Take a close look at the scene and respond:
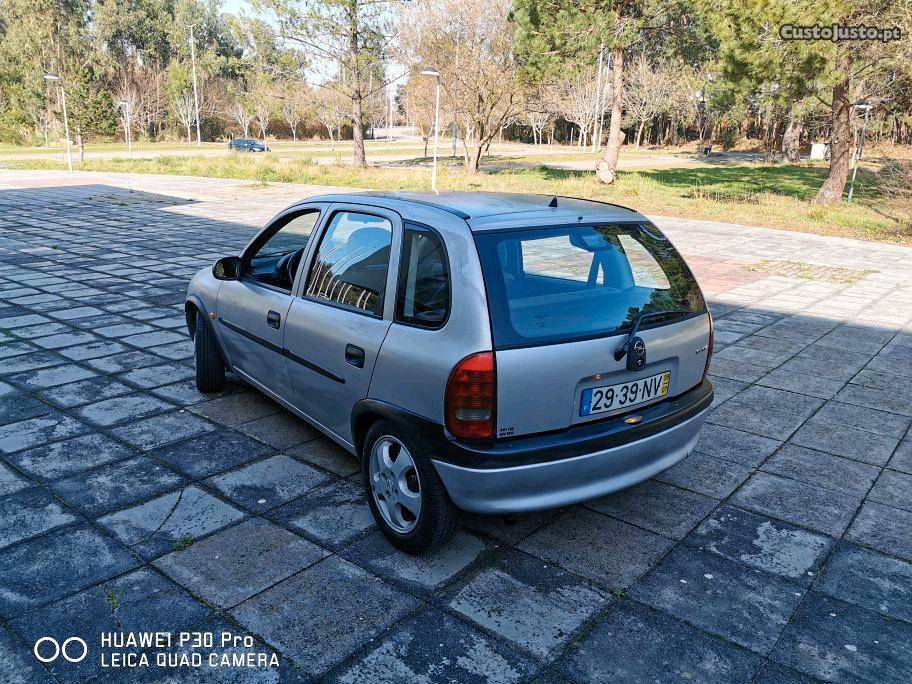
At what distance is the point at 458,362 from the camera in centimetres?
288

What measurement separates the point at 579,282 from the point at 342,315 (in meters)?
1.22

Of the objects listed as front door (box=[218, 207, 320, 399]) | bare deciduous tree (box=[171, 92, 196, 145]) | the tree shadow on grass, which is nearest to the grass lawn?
the tree shadow on grass

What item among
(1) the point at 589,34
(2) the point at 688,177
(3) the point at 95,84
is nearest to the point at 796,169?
(2) the point at 688,177

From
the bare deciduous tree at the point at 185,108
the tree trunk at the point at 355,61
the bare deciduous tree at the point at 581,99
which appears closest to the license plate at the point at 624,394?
the tree trunk at the point at 355,61

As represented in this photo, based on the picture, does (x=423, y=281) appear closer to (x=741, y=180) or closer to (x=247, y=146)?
(x=741, y=180)

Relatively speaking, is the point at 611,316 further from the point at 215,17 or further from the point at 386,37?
the point at 215,17

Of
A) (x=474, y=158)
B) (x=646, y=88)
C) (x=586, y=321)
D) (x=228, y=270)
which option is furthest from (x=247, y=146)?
(x=586, y=321)

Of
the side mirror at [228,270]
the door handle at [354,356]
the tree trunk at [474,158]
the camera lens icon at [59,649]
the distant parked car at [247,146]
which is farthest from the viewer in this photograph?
the distant parked car at [247,146]

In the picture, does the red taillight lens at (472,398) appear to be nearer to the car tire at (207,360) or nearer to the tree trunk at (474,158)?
the car tire at (207,360)

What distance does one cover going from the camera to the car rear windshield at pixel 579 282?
3.00m

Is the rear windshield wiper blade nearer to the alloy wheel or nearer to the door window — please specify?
the alloy wheel

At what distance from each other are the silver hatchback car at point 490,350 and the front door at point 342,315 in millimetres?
10

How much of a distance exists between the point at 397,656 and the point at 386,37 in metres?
33.6

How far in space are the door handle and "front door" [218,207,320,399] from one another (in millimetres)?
757
